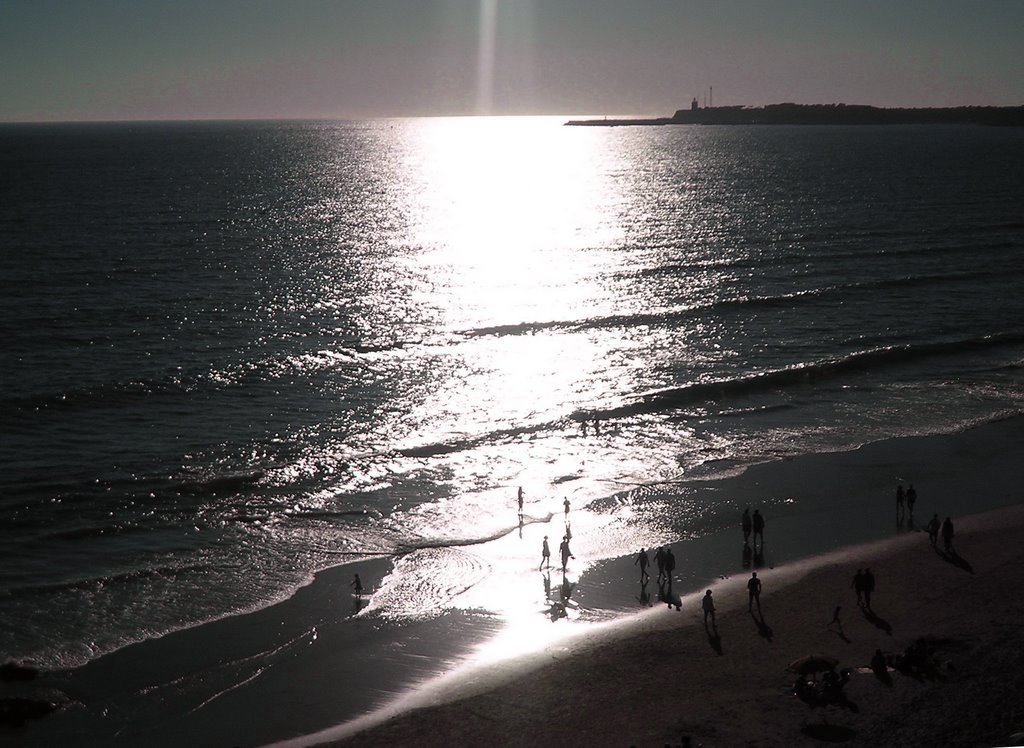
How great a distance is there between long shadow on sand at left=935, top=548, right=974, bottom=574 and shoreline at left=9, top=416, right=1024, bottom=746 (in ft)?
5.21

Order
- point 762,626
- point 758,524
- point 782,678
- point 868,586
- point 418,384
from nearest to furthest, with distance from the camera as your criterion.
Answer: point 782,678, point 762,626, point 868,586, point 758,524, point 418,384

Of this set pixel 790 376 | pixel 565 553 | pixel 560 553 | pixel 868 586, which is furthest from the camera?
pixel 790 376

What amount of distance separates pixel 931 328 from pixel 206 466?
120 feet

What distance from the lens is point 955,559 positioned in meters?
25.1

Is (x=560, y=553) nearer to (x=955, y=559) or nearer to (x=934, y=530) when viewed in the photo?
(x=934, y=530)

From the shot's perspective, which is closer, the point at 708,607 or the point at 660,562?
the point at 708,607

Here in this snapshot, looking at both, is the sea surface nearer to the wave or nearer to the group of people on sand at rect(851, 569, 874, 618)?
the wave

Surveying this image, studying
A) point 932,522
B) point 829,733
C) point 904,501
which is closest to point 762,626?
point 829,733

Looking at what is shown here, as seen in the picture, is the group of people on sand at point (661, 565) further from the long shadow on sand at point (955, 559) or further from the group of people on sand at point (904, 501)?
the group of people on sand at point (904, 501)

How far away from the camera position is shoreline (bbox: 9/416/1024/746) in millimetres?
19266

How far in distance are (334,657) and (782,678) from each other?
8968 mm

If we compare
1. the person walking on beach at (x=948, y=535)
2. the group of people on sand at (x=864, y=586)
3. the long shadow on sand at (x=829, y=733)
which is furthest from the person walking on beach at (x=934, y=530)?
the long shadow on sand at (x=829, y=733)

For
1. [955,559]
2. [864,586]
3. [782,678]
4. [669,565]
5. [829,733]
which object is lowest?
[782,678]

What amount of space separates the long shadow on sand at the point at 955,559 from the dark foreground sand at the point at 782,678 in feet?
0.26
